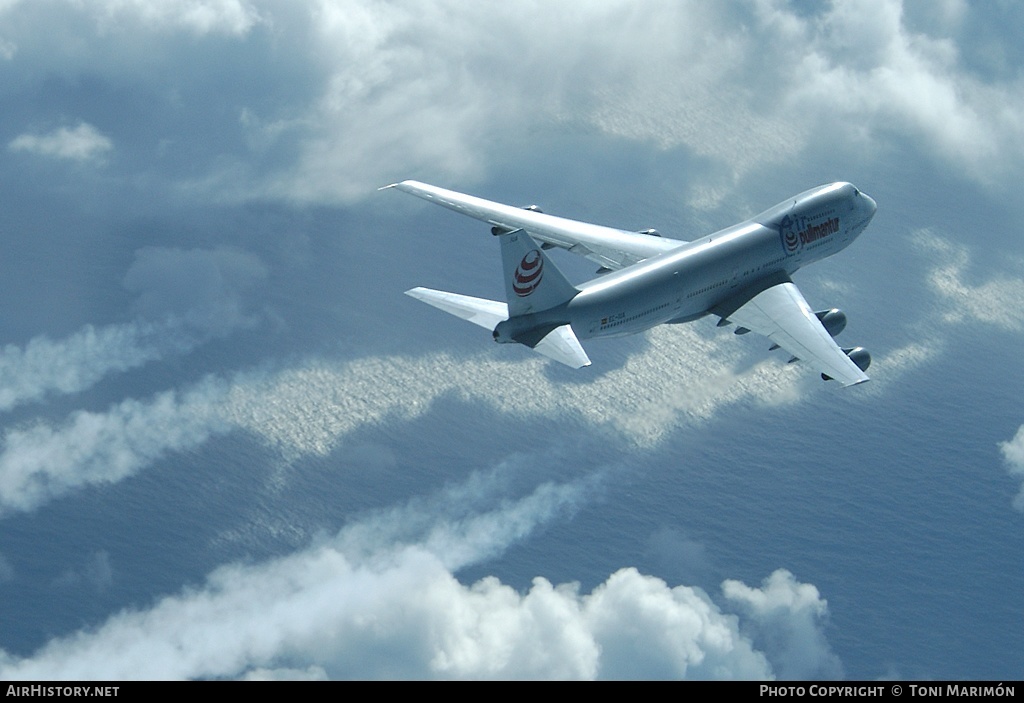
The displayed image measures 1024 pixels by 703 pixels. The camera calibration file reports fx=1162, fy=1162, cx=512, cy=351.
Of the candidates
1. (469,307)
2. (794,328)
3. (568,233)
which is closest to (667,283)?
(794,328)

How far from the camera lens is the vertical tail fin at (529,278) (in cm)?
9669

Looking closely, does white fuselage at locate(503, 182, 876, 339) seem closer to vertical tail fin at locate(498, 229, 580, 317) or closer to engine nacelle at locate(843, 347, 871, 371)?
vertical tail fin at locate(498, 229, 580, 317)

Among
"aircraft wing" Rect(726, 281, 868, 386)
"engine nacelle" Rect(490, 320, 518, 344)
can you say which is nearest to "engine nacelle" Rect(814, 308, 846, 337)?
"aircraft wing" Rect(726, 281, 868, 386)

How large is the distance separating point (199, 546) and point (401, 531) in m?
30.2

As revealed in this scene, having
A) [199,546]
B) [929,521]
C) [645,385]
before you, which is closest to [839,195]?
[645,385]

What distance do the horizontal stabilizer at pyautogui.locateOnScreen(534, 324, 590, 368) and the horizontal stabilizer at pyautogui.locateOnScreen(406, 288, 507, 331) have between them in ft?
14.5

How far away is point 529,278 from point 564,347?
656 cm

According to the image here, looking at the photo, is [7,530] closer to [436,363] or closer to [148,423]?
[148,423]

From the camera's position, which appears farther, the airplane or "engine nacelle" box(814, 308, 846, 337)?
"engine nacelle" box(814, 308, 846, 337)

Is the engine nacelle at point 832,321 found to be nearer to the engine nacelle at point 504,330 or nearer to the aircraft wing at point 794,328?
the aircraft wing at point 794,328

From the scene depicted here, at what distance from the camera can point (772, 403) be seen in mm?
193875

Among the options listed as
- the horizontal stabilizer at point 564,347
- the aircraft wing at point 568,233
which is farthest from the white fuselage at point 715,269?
the aircraft wing at point 568,233

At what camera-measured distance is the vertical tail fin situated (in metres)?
96.7

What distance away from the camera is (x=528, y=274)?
98250mm
